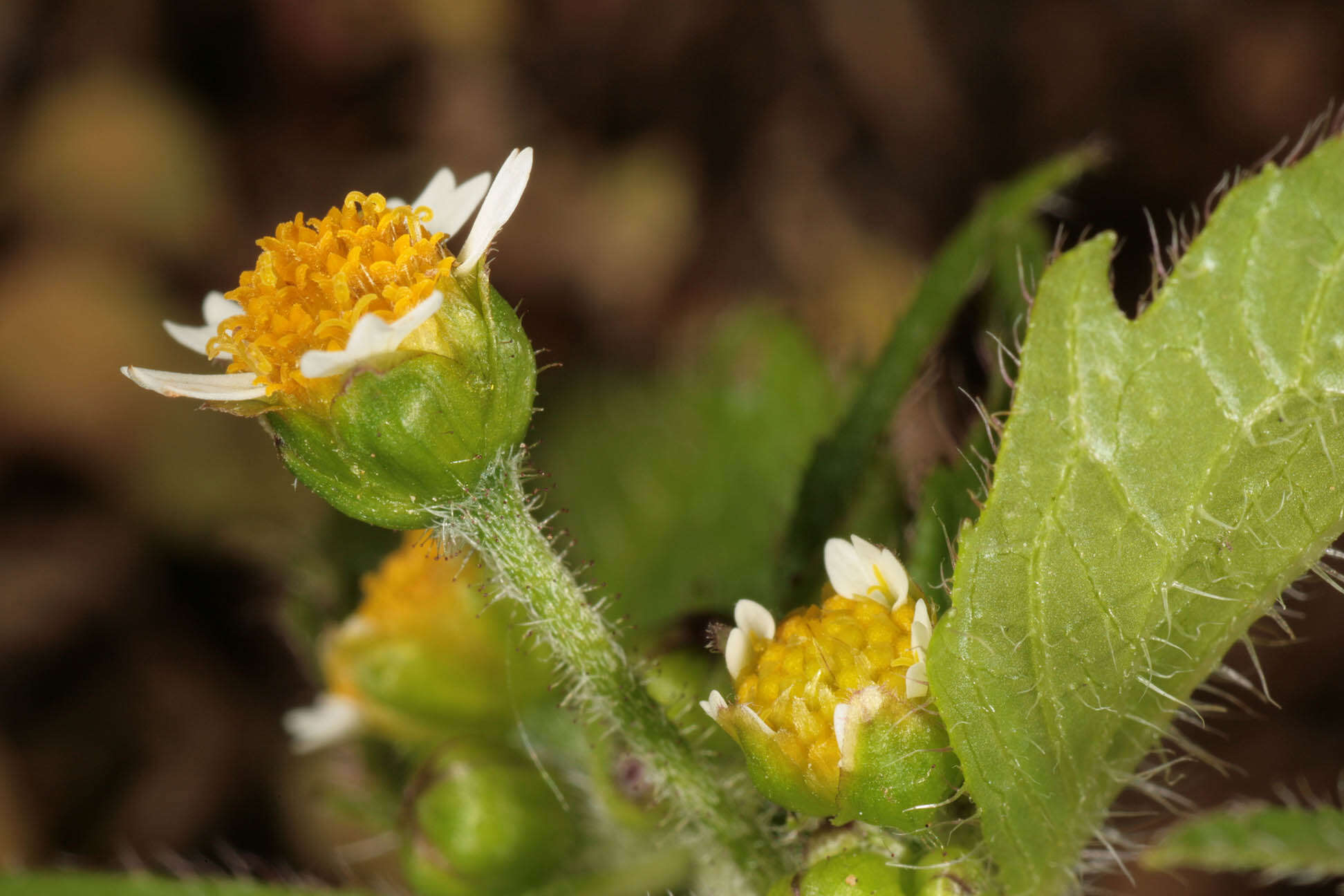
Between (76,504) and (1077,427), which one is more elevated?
(1077,427)

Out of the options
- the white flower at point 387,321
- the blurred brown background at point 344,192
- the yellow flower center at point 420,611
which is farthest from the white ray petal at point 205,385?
the blurred brown background at point 344,192

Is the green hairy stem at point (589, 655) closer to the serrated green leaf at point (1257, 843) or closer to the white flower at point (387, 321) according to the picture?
the white flower at point (387, 321)

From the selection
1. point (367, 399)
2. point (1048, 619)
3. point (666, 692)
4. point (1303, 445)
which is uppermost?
point (367, 399)

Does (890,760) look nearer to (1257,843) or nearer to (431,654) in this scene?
(1257,843)

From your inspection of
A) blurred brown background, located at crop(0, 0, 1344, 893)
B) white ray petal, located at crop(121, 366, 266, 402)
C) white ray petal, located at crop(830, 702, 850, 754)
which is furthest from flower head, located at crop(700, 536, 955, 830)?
blurred brown background, located at crop(0, 0, 1344, 893)

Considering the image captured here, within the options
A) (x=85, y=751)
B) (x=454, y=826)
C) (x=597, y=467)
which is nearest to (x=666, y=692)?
(x=454, y=826)

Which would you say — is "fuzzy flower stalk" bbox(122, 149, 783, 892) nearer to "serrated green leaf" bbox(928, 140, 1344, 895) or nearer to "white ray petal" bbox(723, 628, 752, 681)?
"white ray petal" bbox(723, 628, 752, 681)

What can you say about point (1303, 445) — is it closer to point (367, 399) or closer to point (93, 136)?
point (367, 399)

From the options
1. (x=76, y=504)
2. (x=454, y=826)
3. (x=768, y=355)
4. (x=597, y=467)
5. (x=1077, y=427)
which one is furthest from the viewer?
(x=76, y=504)
